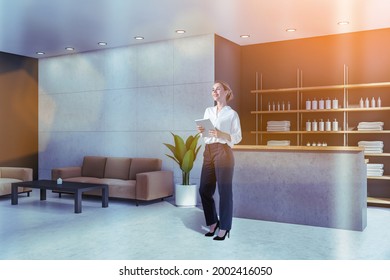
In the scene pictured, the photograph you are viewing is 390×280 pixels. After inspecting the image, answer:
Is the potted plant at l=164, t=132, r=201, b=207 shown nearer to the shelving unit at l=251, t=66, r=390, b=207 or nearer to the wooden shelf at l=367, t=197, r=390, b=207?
the shelving unit at l=251, t=66, r=390, b=207

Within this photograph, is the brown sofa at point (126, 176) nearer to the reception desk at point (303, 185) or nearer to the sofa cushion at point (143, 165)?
the sofa cushion at point (143, 165)

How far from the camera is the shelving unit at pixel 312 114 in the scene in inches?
242

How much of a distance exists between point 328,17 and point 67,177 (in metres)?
5.05

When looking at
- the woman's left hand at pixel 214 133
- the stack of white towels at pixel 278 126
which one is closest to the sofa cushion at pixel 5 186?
the woman's left hand at pixel 214 133

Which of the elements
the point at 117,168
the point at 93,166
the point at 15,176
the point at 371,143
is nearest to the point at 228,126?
the point at 371,143

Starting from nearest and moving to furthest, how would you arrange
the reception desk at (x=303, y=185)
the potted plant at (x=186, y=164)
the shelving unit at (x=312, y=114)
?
1. the reception desk at (x=303, y=185)
2. the shelving unit at (x=312, y=114)
3. the potted plant at (x=186, y=164)

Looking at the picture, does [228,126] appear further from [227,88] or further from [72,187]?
[72,187]

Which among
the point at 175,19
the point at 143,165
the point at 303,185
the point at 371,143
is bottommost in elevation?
the point at 303,185

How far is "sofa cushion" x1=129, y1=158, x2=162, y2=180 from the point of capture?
680cm

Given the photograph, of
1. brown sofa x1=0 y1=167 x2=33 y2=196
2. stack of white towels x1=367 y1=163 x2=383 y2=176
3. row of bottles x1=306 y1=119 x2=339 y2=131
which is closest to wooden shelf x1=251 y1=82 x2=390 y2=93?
row of bottles x1=306 y1=119 x2=339 y2=131

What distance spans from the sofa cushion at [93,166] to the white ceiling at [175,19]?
215cm

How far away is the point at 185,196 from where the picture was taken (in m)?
6.29

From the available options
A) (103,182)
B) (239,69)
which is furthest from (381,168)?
(103,182)

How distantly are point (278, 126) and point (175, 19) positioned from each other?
2.45 metres
